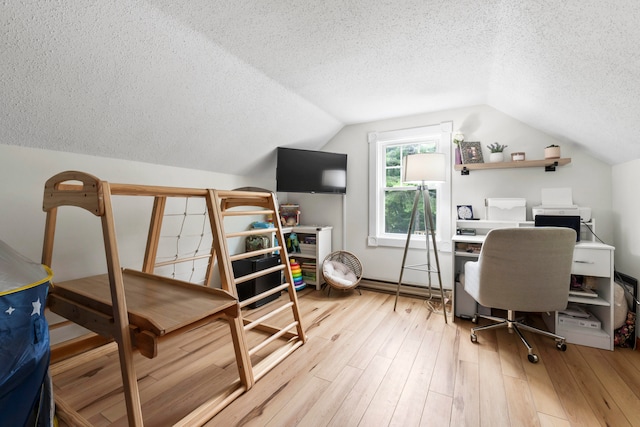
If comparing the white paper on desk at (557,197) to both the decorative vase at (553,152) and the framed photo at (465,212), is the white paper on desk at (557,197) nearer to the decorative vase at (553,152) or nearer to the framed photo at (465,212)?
the decorative vase at (553,152)

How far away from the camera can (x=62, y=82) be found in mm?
1517

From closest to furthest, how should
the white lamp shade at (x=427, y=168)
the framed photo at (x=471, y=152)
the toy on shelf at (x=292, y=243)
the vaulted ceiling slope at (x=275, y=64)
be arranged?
1. the vaulted ceiling slope at (x=275, y=64)
2. the white lamp shade at (x=427, y=168)
3. the framed photo at (x=471, y=152)
4. the toy on shelf at (x=292, y=243)

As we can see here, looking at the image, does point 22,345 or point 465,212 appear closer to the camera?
point 22,345

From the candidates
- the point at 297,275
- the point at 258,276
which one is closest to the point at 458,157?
the point at 297,275

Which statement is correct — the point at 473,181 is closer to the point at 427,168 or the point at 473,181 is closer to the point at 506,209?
the point at 506,209

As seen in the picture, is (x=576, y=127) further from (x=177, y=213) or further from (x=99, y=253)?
(x=99, y=253)

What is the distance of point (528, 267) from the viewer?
6.07 feet

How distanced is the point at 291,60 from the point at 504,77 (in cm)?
163

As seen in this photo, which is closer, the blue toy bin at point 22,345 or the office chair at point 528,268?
the blue toy bin at point 22,345

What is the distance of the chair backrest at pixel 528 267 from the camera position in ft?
5.91

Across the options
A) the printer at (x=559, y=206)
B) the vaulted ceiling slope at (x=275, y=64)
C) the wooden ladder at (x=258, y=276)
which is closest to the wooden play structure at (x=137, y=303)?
the wooden ladder at (x=258, y=276)

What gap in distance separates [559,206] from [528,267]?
3.47 ft

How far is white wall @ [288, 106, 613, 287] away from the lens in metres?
2.50

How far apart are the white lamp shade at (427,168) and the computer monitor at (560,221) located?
87 cm
